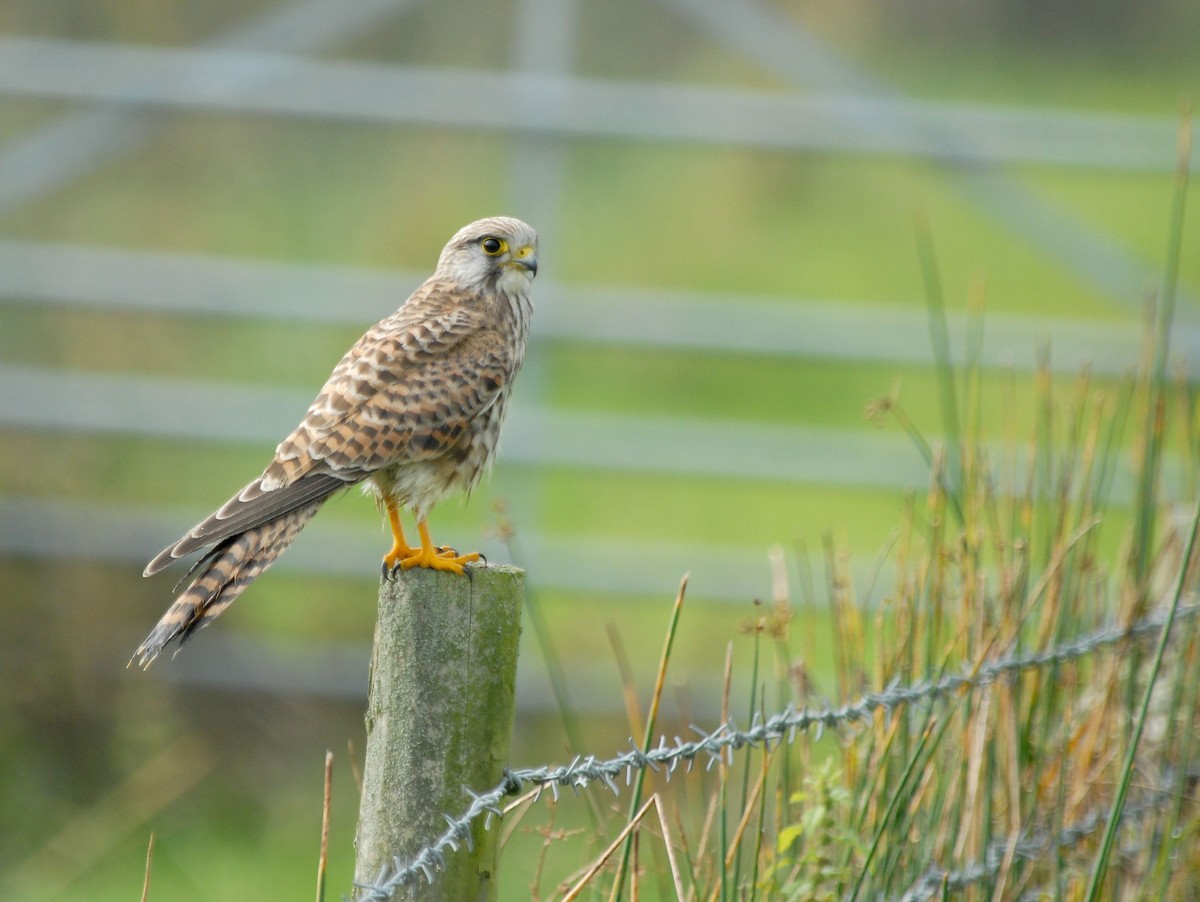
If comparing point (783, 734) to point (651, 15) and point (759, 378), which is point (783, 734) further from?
point (759, 378)

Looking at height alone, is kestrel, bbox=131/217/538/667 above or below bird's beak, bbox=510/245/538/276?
below

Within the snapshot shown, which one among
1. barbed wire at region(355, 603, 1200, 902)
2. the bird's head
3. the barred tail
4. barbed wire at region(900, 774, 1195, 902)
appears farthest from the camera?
the bird's head

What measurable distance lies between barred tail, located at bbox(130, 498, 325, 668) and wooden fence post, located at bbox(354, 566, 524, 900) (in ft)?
1.23

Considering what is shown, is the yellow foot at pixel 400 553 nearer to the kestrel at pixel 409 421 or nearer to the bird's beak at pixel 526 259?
the kestrel at pixel 409 421

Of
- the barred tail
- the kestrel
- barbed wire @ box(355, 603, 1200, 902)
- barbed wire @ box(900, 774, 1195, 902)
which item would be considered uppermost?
the kestrel

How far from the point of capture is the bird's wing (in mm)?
2869

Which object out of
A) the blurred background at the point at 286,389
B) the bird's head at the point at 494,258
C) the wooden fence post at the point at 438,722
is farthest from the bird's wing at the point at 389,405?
the blurred background at the point at 286,389

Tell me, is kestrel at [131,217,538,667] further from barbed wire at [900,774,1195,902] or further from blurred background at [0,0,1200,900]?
blurred background at [0,0,1200,900]

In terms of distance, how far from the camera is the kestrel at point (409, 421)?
2.67 meters

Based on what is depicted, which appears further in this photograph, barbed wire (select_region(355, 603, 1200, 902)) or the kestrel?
the kestrel

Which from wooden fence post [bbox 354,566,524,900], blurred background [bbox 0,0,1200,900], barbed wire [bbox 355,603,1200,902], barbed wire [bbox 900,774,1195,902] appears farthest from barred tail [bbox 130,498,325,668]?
blurred background [bbox 0,0,1200,900]

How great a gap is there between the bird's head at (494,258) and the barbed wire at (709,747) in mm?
1313

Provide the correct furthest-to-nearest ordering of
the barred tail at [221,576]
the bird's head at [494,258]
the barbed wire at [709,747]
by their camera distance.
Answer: the bird's head at [494,258]
the barred tail at [221,576]
the barbed wire at [709,747]

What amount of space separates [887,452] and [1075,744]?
10.7ft
